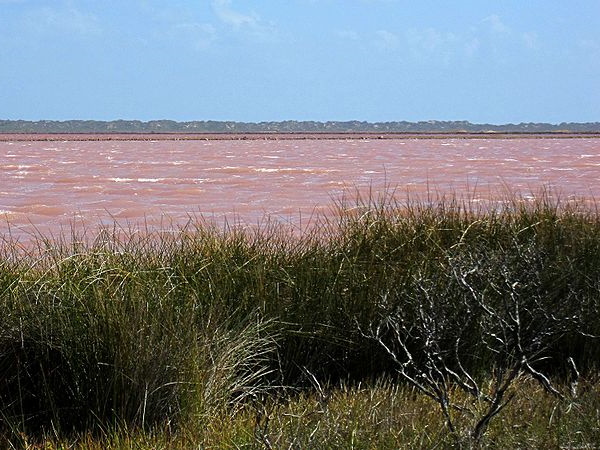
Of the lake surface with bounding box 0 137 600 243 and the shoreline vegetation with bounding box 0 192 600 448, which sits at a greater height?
the shoreline vegetation with bounding box 0 192 600 448

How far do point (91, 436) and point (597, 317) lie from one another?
2670mm

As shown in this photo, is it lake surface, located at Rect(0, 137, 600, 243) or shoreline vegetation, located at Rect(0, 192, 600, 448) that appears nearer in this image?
shoreline vegetation, located at Rect(0, 192, 600, 448)

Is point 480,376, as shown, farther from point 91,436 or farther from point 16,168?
point 16,168

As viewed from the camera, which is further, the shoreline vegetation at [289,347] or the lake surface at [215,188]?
the lake surface at [215,188]

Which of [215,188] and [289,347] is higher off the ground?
[289,347]

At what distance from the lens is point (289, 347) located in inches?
202

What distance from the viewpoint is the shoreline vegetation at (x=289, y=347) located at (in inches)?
158

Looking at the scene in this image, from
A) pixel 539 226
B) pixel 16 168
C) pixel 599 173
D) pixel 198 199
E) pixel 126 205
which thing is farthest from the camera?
pixel 16 168

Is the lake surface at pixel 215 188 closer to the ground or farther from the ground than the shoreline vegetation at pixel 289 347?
closer to the ground

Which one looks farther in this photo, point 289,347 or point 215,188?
point 215,188

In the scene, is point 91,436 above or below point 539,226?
below

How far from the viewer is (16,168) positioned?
99.5 ft

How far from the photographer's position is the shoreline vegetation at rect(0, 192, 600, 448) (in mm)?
4020

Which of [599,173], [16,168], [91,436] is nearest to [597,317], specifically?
[91,436]
